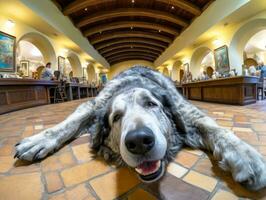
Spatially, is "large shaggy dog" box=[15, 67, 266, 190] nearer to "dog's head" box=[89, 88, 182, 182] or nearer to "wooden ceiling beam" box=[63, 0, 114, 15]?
"dog's head" box=[89, 88, 182, 182]

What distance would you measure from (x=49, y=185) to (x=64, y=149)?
1.62 ft

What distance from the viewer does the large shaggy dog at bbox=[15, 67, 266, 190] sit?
29.5 inches

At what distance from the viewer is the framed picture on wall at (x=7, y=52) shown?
18.3 ft

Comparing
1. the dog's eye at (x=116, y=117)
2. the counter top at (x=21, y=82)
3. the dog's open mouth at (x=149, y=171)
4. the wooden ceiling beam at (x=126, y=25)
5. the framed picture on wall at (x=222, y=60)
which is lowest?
the dog's open mouth at (x=149, y=171)

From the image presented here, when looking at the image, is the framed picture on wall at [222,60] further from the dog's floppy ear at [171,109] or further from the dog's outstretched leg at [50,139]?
the dog's outstretched leg at [50,139]

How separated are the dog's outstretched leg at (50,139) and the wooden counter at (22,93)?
3943mm

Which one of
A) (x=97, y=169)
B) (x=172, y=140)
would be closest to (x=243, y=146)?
(x=172, y=140)

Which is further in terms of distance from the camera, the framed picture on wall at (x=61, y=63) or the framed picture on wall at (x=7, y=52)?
the framed picture on wall at (x=61, y=63)

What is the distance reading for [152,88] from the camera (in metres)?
1.32

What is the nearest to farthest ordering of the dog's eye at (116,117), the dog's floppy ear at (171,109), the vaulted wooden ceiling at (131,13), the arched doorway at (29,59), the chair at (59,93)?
the dog's eye at (116,117)
the dog's floppy ear at (171,109)
the vaulted wooden ceiling at (131,13)
the chair at (59,93)
the arched doorway at (29,59)

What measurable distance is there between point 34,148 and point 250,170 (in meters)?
1.29

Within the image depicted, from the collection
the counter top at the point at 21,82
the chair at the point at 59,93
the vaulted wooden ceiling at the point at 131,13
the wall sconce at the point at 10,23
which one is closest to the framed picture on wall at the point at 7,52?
the wall sconce at the point at 10,23

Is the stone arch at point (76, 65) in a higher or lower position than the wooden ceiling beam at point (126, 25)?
lower

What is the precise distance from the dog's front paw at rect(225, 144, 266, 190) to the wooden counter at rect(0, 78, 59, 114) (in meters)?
5.24
